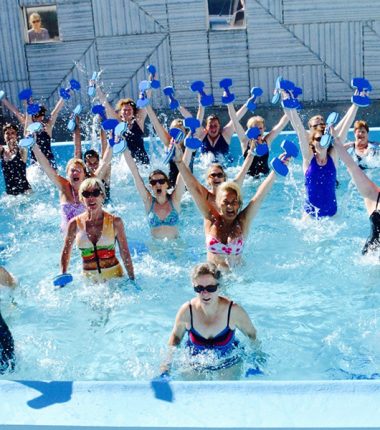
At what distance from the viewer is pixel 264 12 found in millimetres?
11742

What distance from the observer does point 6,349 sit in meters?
4.33

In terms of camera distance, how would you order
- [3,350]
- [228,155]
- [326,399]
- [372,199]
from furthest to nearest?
[228,155], [372,199], [3,350], [326,399]

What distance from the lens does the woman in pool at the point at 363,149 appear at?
7.90m

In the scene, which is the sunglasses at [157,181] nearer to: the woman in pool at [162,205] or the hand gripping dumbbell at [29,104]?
the woman in pool at [162,205]

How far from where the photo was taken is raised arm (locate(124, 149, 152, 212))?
19.4 ft

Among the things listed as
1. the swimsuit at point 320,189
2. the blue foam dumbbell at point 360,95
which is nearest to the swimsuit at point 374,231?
the blue foam dumbbell at point 360,95

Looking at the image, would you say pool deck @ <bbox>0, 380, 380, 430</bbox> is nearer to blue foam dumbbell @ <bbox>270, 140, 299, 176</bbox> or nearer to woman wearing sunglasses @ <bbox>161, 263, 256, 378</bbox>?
woman wearing sunglasses @ <bbox>161, 263, 256, 378</bbox>

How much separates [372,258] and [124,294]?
6.71 ft

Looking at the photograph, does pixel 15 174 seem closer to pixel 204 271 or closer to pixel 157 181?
pixel 157 181

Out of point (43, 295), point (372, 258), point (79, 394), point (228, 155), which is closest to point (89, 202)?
point (43, 295)

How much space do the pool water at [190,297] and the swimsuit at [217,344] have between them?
13cm

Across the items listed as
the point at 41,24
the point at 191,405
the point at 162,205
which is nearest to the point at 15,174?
the point at 162,205

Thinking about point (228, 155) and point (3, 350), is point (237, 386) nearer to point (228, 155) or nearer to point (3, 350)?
point (3, 350)

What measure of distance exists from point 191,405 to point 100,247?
6.65 ft
